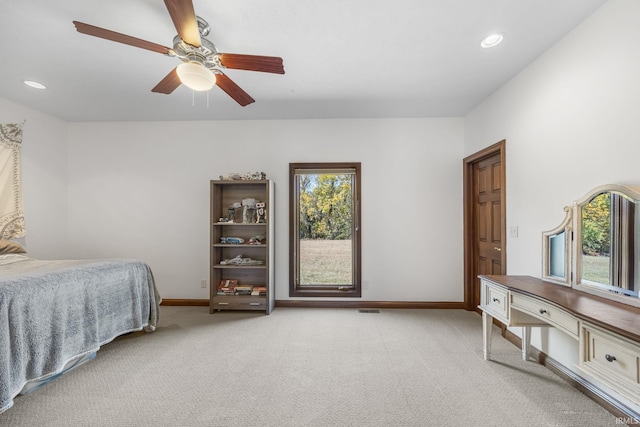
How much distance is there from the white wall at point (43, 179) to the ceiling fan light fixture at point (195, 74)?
3.20 m

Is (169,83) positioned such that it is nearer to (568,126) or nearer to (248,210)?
(248,210)

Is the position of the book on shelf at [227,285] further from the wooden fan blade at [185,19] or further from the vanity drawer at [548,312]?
the vanity drawer at [548,312]

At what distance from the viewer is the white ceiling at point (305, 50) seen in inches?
74.2

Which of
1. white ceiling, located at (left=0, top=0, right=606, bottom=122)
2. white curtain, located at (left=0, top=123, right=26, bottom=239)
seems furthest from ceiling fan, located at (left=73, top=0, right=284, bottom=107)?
white curtain, located at (left=0, top=123, right=26, bottom=239)

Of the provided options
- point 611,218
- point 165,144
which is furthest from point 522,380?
point 165,144

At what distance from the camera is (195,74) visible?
1879mm

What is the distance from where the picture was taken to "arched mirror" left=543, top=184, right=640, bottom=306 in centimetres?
164

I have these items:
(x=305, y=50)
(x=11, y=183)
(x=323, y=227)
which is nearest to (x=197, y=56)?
(x=305, y=50)

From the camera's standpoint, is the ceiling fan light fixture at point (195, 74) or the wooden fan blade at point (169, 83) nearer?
the ceiling fan light fixture at point (195, 74)

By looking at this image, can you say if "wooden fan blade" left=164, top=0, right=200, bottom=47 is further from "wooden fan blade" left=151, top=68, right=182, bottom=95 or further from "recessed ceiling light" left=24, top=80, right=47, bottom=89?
"recessed ceiling light" left=24, top=80, right=47, bottom=89

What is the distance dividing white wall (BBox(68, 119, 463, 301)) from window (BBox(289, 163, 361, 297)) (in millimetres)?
178

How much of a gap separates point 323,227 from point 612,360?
3.10 meters

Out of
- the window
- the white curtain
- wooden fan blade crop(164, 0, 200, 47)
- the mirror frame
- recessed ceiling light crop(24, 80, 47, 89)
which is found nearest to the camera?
wooden fan blade crop(164, 0, 200, 47)

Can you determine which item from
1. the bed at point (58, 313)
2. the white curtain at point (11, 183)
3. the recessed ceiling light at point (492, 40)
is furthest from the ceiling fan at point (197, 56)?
the white curtain at point (11, 183)
